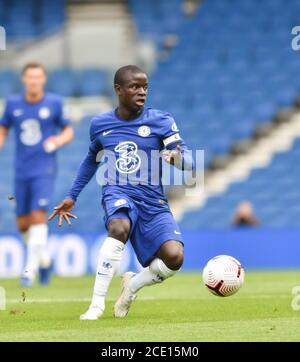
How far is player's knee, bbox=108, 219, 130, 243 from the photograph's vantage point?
29.2 ft

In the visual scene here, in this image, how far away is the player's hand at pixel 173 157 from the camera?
8633mm

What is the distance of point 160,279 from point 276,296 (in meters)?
2.53

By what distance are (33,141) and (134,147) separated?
5.03 metres

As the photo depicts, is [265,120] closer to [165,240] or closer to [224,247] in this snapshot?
[224,247]

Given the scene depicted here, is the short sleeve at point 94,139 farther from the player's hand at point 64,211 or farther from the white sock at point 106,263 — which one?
the white sock at point 106,263

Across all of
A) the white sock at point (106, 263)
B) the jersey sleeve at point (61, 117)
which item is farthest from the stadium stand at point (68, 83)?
the white sock at point (106, 263)

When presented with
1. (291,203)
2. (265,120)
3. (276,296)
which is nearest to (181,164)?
(276,296)

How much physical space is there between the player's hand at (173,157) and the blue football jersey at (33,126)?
17.8 ft

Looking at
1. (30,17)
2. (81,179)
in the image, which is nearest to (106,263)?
(81,179)

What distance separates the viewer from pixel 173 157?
867 centimetres

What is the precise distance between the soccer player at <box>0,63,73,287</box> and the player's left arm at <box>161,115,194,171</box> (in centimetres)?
467

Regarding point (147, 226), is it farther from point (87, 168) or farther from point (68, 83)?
point (68, 83)

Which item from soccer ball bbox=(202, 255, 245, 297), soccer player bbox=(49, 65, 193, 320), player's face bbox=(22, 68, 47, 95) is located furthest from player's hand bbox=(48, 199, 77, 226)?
player's face bbox=(22, 68, 47, 95)
